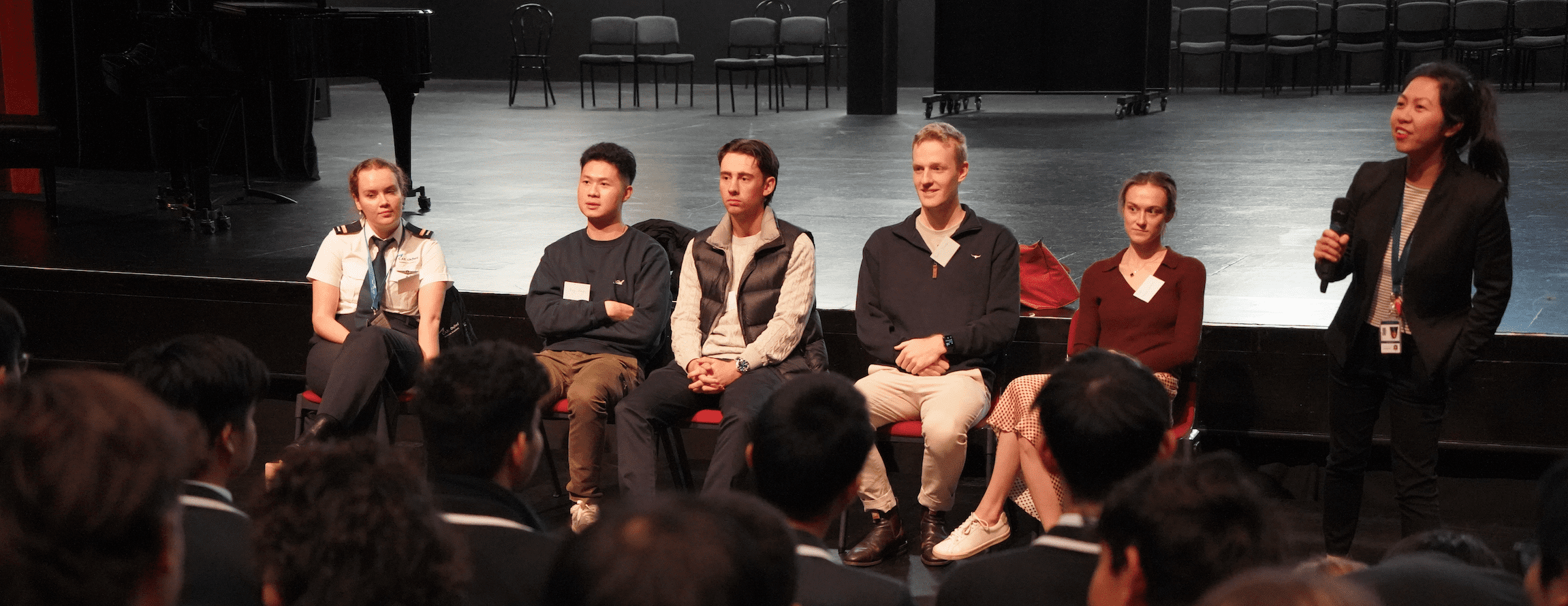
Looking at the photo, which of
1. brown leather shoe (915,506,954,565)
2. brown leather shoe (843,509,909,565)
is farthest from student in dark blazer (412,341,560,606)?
brown leather shoe (915,506,954,565)

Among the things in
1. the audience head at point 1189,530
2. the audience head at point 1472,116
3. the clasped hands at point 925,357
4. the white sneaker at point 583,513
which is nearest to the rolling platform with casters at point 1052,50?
the clasped hands at point 925,357

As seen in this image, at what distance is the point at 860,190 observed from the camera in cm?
643

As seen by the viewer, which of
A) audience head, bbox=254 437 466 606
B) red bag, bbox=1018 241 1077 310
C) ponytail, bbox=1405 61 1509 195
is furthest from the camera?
red bag, bbox=1018 241 1077 310

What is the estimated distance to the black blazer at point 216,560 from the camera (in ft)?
5.67

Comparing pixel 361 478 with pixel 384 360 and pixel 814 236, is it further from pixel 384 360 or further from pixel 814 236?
pixel 814 236

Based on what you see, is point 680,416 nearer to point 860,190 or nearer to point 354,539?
point 354,539

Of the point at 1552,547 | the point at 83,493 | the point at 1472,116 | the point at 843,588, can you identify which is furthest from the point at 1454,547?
the point at 83,493

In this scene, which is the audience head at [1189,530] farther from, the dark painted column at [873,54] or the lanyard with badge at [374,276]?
the dark painted column at [873,54]

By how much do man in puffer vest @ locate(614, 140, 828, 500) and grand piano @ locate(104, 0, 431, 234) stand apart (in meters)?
2.39

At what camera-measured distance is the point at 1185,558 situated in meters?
1.43

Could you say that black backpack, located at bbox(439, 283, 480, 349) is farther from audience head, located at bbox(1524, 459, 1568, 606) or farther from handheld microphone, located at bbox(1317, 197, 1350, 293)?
audience head, located at bbox(1524, 459, 1568, 606)

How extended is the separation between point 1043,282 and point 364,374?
1886 mm

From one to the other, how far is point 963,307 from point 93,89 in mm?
6038

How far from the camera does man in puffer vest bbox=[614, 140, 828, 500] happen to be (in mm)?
3320
